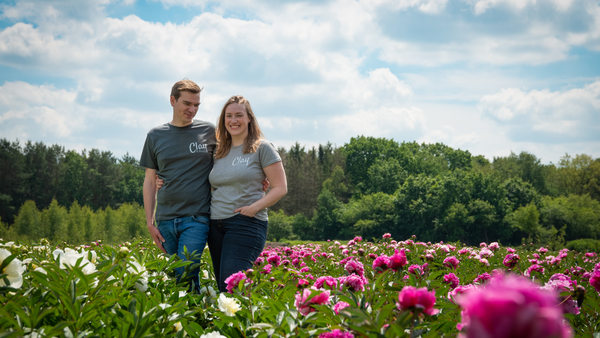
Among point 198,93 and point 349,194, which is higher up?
point 198,93

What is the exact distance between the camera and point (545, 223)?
33.2 metres

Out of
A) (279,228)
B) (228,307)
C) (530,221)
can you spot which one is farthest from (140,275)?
(279,228)

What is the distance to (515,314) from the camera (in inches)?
18.4

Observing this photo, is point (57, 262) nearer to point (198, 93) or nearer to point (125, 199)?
point (198, 93)

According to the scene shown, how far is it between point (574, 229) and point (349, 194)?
25452 millimetres

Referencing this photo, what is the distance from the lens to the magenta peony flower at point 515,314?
46 centimetres

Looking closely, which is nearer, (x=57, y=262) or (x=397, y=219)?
(x=57, y=262)

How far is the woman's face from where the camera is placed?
3.23 meters

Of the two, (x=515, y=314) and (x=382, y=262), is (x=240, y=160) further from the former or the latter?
(x=515, y=314)

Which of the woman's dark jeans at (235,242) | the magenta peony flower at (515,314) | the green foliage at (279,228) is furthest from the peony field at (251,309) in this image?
the green foliage at (279,228)

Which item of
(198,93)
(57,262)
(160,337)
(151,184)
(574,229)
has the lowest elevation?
(574,229)

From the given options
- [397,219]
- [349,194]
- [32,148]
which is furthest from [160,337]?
[349,194]

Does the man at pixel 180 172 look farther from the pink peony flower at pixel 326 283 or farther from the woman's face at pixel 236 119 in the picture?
the pink peony flower at pixel 326 283

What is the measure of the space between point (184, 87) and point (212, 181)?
866mm
